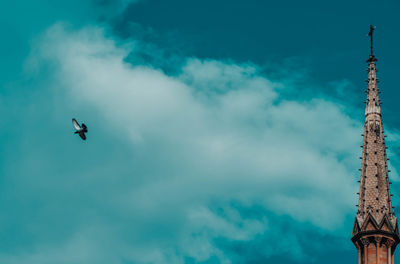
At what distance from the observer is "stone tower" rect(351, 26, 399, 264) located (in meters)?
84.9

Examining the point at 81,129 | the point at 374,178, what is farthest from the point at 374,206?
the point at 81,129

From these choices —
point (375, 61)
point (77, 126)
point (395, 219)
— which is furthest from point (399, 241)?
point (77, 126)

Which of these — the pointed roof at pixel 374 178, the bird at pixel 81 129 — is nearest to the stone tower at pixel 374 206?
the pointed roof at pixel 374 178

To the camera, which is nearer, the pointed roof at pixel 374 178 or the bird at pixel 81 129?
the bird at pixel 81 129

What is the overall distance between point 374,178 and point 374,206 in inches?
106

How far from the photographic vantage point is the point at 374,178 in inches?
3457

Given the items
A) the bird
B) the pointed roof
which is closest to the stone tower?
the pointed roof

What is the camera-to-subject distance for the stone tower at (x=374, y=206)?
84875 mm

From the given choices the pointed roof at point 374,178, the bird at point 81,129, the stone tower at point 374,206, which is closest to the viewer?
the bird at point 81,129

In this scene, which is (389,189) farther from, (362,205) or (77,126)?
(77,126)

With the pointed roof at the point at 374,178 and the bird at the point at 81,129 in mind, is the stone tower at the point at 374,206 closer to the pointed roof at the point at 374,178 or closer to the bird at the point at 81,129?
the pointed roof at the point at 374,178

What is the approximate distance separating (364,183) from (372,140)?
4.45m

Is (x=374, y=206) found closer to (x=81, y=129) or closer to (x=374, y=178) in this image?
(x=374, y=178)

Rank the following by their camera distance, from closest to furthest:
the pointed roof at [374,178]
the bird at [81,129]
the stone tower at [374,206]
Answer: the bird at [81,129]
the stone tower at [374,206]
the pointed roof at [374,178]
